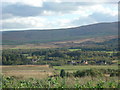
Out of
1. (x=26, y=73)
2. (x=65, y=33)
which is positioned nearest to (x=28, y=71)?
(x=26, y=73)

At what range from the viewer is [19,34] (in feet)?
350

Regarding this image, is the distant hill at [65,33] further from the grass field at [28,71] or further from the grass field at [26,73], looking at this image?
the grass field at [26,73]

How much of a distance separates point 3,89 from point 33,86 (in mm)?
935

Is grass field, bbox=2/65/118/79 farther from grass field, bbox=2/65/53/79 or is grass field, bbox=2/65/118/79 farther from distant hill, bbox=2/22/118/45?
distant hill, bbox=2/22/118/45

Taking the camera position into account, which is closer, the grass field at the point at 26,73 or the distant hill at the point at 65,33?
the grass field at the point at 26,73

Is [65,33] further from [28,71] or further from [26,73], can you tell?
[26,73]

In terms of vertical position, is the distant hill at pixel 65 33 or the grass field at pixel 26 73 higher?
the distant hill at pixel 65 33

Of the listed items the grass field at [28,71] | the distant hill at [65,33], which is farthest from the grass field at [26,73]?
the distant hill at [65,33]

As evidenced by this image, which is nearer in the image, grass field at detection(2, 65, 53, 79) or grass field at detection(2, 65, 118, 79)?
grass field at detection(2, 65, 53, 79)

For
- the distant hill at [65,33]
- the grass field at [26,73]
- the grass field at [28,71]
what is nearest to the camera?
the grass field at [26,73]

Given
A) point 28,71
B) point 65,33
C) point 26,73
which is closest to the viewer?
point 26,73

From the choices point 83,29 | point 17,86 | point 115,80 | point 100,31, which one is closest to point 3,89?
point 17,86

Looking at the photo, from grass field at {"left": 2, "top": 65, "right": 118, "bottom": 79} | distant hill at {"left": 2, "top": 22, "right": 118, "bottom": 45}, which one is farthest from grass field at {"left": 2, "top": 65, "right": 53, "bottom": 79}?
distant hill at {"left": 2, "top": 22, "right": 118, "bottom": 45}

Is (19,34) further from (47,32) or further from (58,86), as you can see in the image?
(58,86)
